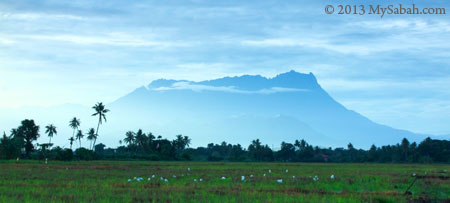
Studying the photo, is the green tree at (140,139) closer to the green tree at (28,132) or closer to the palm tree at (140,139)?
the palm tree at (140,139)

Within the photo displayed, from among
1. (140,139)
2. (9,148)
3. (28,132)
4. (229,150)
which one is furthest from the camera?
(229,150)

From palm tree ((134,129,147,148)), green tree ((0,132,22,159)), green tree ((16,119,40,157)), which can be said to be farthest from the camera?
palm tree ((134,129,147,148))

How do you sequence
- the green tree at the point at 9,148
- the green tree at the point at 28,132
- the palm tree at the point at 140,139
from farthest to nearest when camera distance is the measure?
the palm tree at the point at 140,139 < the green tree at the point at 28,132 < the green tree at the point at 9,148

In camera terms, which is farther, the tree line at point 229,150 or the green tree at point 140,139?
the green tree at point 140,139

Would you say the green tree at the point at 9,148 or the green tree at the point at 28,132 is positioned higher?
the green tree at the point at 28,132

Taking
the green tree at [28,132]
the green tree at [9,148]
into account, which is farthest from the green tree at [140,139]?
the green tree at [9,148]

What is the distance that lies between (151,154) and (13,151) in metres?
31.7

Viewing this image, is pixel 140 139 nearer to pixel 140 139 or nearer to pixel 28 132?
pixel 140 139

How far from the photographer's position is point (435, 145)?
3900 inches

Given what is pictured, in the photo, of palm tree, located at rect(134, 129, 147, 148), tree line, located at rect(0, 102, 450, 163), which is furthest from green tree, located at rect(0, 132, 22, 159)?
palm tree, located at rect(134, 129, 147, 148)

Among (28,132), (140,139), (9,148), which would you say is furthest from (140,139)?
(9,148)

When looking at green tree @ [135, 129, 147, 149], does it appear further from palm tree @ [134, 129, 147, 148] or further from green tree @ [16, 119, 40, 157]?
green tree @ [16, 119, 40, 157]

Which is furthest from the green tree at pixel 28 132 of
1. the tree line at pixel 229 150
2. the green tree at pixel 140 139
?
the green tree at pixel 140 139

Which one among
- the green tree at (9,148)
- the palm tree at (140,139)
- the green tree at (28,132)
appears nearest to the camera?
the green tree at (9,148)
